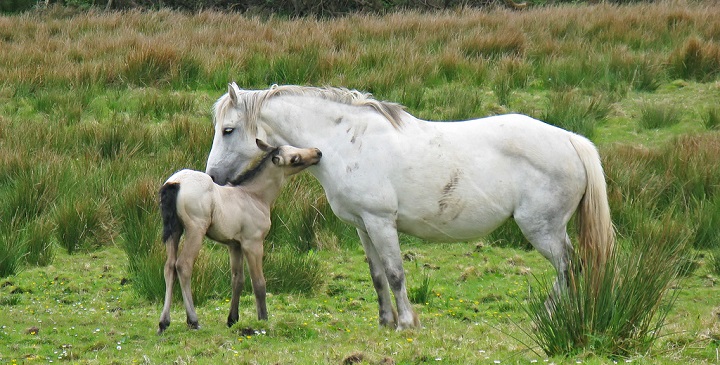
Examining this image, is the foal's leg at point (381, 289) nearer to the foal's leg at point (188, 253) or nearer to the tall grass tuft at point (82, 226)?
the foal's leg at point (188, 253)

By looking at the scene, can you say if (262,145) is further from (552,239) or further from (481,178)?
(552,239)

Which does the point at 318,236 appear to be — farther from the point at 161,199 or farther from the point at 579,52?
the point at 579,52

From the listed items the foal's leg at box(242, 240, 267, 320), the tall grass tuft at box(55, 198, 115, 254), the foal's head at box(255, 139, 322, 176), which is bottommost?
the tall grass tuft at box(55, 198, 115, 254)

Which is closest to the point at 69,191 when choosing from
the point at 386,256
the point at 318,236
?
the point at 318,236

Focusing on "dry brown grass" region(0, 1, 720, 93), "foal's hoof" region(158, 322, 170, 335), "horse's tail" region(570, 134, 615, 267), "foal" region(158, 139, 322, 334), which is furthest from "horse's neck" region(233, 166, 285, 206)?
"dry brown grass" region(0, 1, 720, 93)

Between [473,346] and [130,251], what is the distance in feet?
11.4

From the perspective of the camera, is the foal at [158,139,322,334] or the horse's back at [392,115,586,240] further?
the horse's back at [392,115,586,240]

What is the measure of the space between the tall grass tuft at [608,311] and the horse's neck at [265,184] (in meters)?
2.07

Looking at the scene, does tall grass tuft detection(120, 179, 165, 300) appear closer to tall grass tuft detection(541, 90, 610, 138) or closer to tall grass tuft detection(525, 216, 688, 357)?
tall grass tuft detection(525, 216, 688, 357)

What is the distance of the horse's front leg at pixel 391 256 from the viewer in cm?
612

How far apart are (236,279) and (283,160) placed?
0.80 meters

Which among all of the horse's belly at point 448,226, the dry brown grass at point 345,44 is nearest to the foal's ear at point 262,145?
the horse's belly at point 448,226

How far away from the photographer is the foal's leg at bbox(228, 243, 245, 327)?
6.20 metres

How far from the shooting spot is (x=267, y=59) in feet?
42.2
